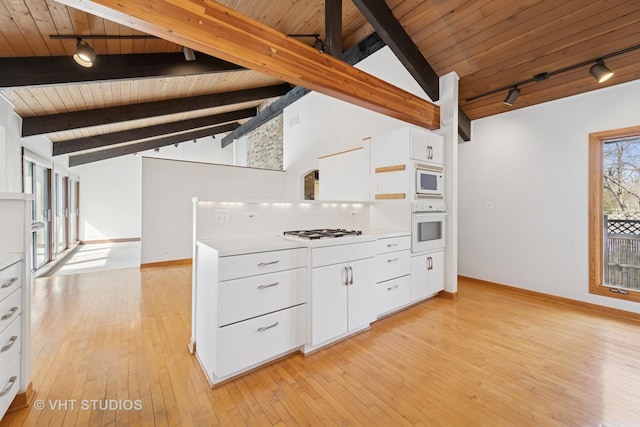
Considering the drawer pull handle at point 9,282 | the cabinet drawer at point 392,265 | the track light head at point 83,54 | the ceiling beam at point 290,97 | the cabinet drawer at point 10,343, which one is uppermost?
the ceiling beam at point 290,97

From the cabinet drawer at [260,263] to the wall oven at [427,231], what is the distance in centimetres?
160

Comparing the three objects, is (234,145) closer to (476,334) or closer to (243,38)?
(243,38)

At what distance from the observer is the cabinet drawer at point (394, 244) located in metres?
2.76

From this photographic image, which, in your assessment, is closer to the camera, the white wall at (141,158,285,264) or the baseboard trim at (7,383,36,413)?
the baseboard trim at (7,383,36,413)

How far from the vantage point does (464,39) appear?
304 cm

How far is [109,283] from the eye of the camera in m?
4.17

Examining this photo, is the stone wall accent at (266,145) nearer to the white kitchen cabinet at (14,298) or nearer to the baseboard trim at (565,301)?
the baseboard trim at (565,301)

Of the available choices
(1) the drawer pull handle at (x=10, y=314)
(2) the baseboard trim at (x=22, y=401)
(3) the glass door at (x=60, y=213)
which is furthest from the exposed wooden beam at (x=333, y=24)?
(3) the glass door at (x=60, y=213)

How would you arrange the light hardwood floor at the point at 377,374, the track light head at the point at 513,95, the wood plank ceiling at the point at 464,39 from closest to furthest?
the light hardwood floor at the point at 377,374, the wood plank ceiling at the point at 464,39, the track light head at the point at 513,95

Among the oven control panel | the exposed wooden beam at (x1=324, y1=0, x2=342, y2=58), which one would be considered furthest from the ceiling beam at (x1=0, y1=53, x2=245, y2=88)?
the oven control panel

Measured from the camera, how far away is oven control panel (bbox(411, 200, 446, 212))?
313 cm

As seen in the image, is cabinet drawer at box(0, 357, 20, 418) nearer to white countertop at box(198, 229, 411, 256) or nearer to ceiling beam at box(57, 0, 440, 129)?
white countertop at box(198, 229, 411, 256)

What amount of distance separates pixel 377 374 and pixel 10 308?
2.27 m

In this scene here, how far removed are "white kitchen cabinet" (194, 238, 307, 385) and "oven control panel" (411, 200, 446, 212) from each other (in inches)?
64.6
